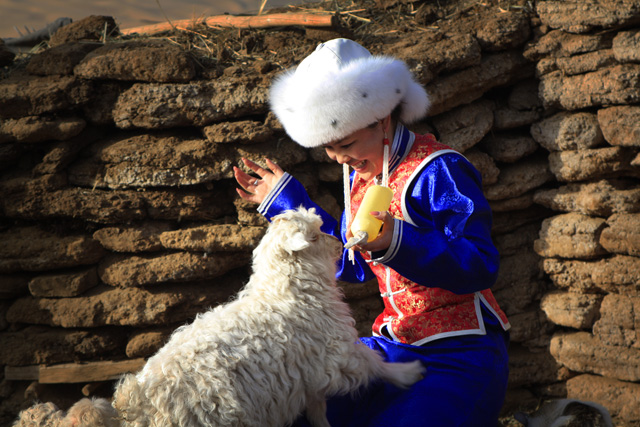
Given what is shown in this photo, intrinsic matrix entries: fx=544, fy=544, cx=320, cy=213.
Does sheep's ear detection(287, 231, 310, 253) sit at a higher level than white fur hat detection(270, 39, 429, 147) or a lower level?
lower

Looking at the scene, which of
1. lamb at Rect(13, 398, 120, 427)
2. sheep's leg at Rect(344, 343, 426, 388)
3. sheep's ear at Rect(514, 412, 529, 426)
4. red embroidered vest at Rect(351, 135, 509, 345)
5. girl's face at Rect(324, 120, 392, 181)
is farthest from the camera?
sheep's ear at Rect(514, 412, 529, 426)

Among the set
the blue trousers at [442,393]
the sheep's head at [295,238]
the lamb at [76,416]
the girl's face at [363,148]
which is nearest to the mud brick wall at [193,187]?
the girl's face at [363,148]

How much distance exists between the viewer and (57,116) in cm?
403

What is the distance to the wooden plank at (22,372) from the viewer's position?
3969 mm

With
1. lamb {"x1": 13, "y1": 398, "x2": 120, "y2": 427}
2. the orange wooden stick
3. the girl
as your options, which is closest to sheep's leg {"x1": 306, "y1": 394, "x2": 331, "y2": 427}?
the girl

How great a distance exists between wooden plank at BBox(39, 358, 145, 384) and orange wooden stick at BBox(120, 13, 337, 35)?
2727mm

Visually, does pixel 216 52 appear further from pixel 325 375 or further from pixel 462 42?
pixel 325 375

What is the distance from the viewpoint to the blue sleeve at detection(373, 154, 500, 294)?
2109mm

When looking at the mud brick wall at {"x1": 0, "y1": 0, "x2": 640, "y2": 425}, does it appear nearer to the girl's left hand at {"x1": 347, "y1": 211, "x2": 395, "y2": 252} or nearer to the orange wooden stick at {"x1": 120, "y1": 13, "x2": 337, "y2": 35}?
the orange wooden stick at {"x1": 120, "y1": 13, "x2": 337, "y2": 35}

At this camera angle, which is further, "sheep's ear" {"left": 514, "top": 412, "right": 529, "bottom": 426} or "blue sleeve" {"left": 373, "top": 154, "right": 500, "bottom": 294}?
"sheep's ear" {"left": 514, "top": 412, "right": 529, "bottom": 426}

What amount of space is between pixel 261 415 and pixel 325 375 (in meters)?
0.29

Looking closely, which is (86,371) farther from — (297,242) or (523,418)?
(523,418)

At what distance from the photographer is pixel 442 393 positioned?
222cm

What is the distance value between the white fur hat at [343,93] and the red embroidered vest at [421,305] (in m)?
0.26
